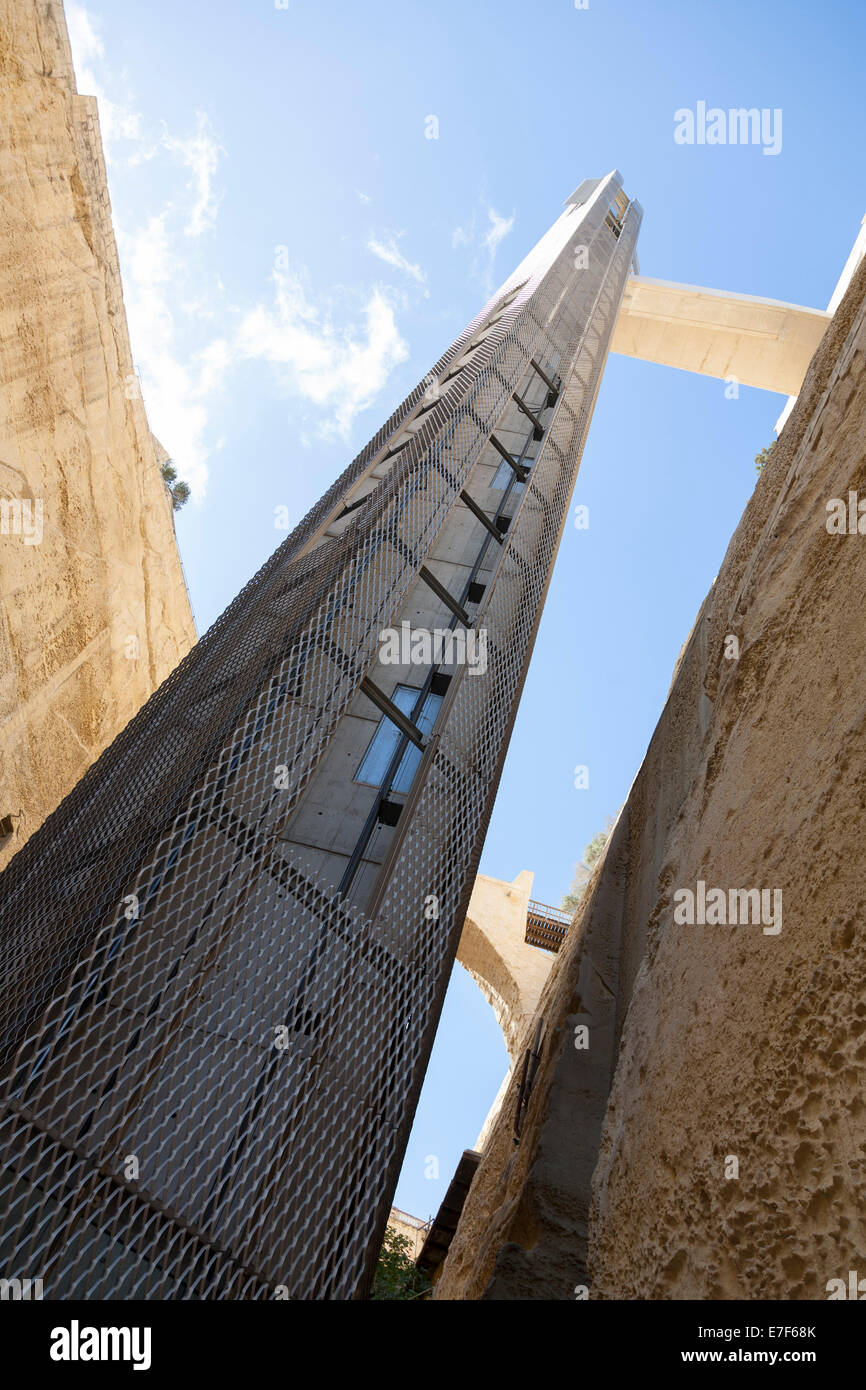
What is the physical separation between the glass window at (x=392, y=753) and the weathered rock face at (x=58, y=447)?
5413 mm

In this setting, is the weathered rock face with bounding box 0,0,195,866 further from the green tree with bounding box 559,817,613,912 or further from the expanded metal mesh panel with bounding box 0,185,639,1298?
the green tree with bounding box 559,817,613,912

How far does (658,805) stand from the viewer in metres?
4.93

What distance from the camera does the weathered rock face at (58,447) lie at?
339 inches

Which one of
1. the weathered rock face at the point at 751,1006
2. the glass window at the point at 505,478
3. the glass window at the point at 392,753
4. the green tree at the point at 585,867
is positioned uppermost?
the green tree at the point at 585,867

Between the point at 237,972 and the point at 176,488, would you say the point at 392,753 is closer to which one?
the point at 237,972

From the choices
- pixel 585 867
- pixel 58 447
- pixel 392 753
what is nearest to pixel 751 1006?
pixel 392 753

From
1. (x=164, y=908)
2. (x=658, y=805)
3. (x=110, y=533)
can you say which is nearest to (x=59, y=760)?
(x=110, y=533)

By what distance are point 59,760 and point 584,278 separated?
1007cm

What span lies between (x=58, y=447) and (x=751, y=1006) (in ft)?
32.3

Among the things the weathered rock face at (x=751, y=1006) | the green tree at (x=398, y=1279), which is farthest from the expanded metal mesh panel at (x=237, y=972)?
the green tree at (x=398, y=1279)

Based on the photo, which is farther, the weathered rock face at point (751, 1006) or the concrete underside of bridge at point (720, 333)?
the concrete underside of bridge at point (720, 333)

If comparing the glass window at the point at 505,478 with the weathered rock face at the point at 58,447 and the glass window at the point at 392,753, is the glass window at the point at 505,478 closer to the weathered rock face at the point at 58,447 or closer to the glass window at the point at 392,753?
the glass window at the point at 392,753

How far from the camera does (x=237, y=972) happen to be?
3.84m
